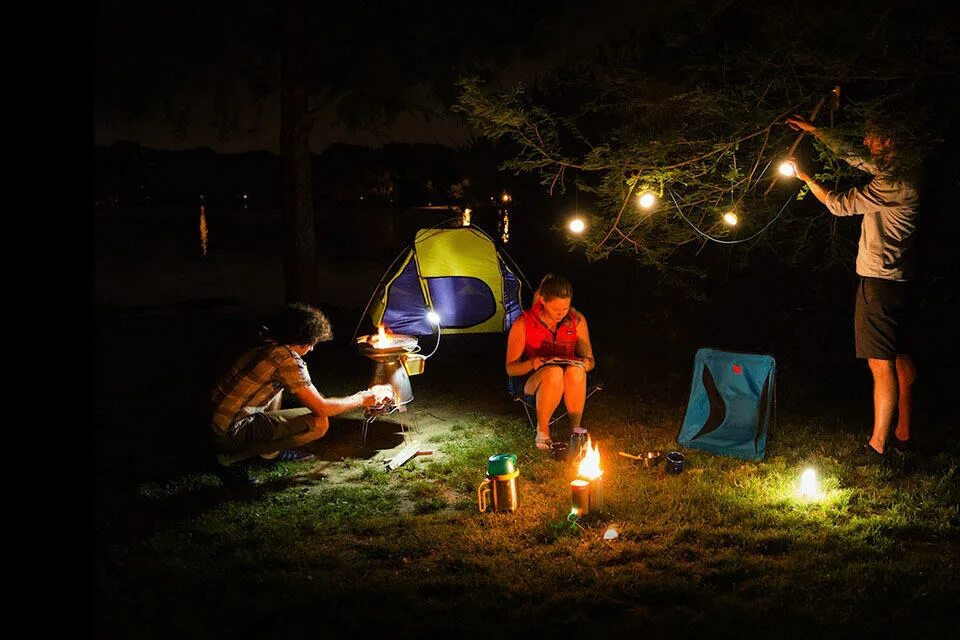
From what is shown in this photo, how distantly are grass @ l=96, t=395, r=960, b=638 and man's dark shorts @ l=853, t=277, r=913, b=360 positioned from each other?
682mm

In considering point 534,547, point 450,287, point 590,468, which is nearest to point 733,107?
point 590,468

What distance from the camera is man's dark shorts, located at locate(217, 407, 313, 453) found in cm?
441

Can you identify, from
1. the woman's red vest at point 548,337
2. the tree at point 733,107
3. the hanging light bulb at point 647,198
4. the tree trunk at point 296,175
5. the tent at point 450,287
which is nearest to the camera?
the tree at point 733,107

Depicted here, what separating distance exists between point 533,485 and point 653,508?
709 millimetres

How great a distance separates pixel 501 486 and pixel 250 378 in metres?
1.54

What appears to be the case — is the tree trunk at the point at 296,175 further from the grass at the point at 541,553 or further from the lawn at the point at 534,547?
the grass at the point at 541,553

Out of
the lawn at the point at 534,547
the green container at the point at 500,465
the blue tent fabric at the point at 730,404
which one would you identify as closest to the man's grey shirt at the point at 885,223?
the blue tent fabric at the point at 730,404

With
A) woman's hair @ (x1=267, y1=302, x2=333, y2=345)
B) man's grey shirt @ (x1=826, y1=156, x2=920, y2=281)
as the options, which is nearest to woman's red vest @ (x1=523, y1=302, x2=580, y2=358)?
woman's hair @ (x1=267, y1=302, x2=333, y2=345)

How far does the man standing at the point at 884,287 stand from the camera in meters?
4.42

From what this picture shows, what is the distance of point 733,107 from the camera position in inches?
164

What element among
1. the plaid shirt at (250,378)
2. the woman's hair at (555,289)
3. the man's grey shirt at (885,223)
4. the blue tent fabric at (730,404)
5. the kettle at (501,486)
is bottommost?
the kettle at (501,486)

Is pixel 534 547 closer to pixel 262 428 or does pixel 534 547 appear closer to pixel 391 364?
pixel 262 428

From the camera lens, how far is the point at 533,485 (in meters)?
4.45

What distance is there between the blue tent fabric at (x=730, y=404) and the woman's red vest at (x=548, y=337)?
2.84 ft
